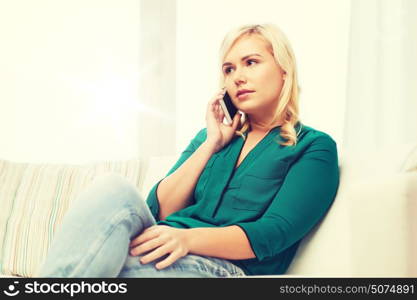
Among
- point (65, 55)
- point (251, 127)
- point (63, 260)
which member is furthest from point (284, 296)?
point (65, 55)

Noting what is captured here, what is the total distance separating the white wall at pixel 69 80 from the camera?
253cm

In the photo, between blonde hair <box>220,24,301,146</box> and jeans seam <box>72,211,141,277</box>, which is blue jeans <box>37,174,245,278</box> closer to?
jeans seam <box>72,211,141,277</box>

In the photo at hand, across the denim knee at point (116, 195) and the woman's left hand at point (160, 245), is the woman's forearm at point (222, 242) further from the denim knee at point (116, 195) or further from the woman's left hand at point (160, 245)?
the denim knee at point (116, 195)

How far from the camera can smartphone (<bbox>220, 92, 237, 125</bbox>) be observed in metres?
1.43

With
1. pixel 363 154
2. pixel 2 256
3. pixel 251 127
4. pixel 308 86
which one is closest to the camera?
pixel 363 154

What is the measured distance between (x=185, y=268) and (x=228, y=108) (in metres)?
0.58

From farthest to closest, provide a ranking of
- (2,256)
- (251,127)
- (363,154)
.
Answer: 1. (2,256)
2. (251,127)
3. (363,154)

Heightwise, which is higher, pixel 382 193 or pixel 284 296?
pixel 382 193

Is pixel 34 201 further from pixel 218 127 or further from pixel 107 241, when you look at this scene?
pixel 107 241

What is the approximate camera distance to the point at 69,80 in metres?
2.56

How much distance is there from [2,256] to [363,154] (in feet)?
4.09

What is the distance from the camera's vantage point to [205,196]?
4.18 feet

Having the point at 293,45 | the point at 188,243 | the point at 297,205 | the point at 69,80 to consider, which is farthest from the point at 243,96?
the point at 69,80

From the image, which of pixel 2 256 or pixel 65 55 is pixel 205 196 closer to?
pixel 2 256
